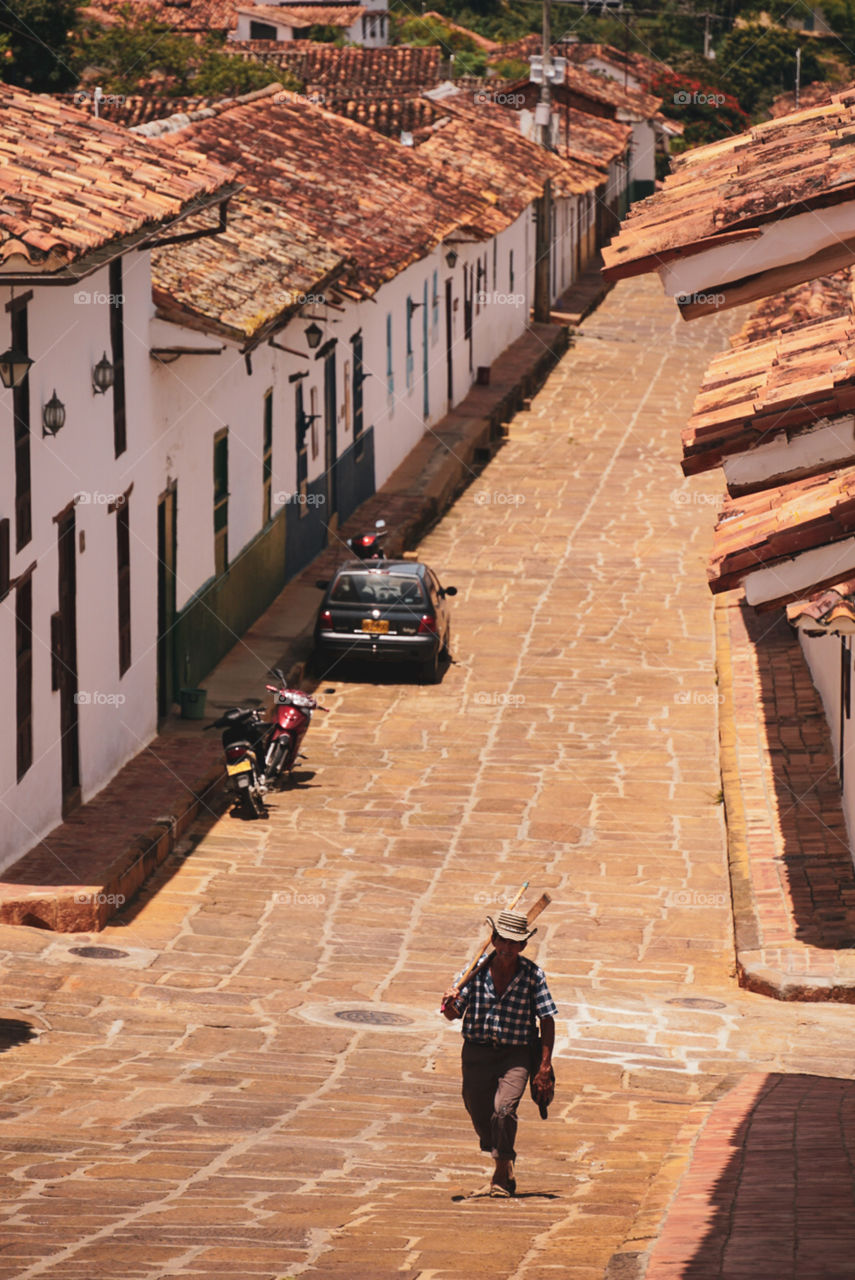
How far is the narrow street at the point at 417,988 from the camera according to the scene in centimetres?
847

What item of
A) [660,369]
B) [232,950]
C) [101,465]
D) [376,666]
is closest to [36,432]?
[101,465]

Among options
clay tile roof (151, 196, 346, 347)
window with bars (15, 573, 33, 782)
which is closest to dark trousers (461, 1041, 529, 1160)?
window with bars (15, 573, 33, 782)

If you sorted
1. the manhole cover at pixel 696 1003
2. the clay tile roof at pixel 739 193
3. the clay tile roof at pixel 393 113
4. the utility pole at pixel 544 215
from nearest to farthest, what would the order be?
1. the clay tile roof at pixel 739 193
2. the manhole cover at pixel 696 1003
3. the utility pole at pixel 544 215
4. the clay tile roof at pixel 393 113

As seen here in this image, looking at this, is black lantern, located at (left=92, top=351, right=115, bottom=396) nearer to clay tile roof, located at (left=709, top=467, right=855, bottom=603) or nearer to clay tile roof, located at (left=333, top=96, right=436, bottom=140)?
clay tile roof, located at (left=709, top=467, right=855, bottom=603)

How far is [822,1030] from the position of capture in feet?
44.1

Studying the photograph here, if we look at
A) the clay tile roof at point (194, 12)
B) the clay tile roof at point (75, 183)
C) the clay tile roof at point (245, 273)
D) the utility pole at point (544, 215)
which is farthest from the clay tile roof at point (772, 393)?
the clay tile roof at point (194, 12)

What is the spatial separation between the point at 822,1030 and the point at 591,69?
70884 mm

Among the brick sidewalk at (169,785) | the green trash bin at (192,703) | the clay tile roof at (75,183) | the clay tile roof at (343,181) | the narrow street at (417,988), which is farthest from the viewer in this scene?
the clay tile roof at (343,181)

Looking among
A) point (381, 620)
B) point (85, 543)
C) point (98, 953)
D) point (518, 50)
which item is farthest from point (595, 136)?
point (98, 953)

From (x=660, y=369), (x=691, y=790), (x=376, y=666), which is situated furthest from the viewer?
(x=660, y=369)

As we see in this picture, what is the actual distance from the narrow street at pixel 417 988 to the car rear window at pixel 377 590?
102 cm

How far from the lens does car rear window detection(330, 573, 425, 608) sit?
22.8m

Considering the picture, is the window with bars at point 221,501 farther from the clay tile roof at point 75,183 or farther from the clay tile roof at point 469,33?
the clay tile roof at point 469,33

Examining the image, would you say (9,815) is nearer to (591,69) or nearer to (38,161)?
(38,161)
